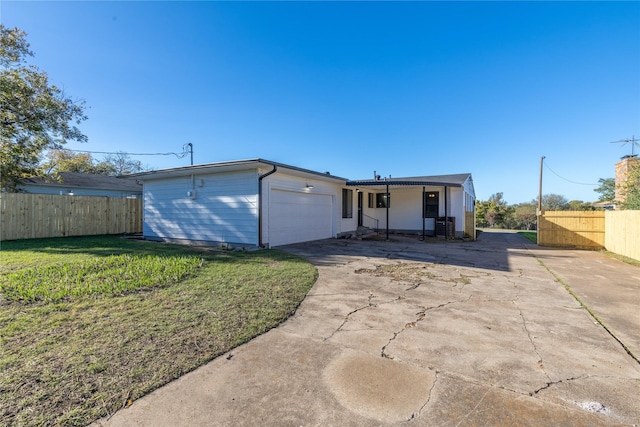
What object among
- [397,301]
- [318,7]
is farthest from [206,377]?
[318,7]

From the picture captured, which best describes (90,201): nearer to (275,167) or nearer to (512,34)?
(275,167)

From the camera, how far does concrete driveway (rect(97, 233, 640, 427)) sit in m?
1.80

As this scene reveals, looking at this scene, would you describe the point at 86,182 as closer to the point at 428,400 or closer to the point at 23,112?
the point at 23,112

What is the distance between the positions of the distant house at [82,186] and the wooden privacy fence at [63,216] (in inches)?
100

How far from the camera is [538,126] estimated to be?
48.0ft

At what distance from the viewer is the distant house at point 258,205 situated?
8.91 m

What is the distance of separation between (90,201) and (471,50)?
1742cm

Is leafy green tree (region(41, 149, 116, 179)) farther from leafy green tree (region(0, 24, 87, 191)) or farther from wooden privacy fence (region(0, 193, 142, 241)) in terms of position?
wooden privacy fence (region(0, 193, 142, 241))

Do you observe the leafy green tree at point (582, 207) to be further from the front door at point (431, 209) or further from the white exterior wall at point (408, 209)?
the front door at point (431, 209)

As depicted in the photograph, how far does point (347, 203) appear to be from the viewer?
541 inches

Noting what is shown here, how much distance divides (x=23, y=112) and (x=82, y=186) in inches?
234

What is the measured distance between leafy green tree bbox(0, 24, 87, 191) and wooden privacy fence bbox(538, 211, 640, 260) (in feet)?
78.6

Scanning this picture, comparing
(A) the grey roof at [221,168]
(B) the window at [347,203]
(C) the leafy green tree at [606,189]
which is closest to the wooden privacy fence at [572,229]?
(B) the window at [347,203]

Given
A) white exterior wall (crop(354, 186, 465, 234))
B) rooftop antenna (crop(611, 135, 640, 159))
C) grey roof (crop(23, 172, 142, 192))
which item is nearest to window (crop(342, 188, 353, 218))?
white exterior wall (crop(354, 186, 465, 234))
